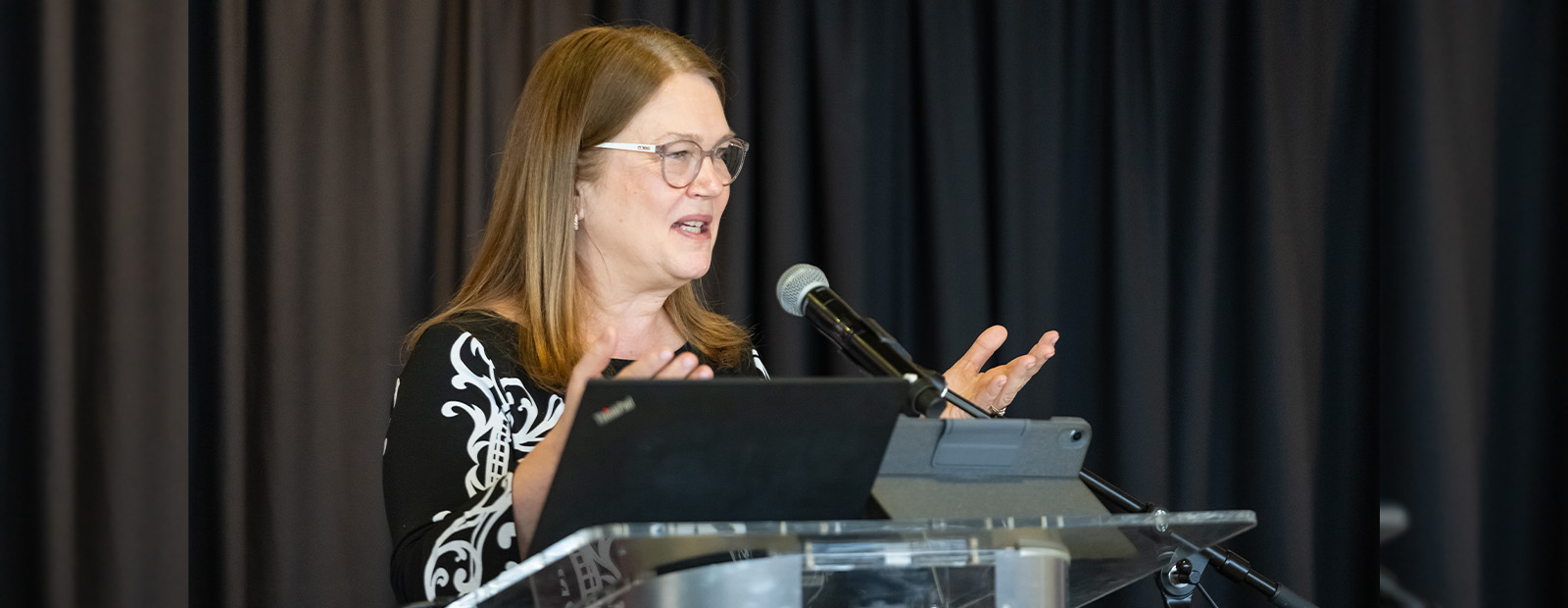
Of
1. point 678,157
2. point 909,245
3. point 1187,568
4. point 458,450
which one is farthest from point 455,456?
point 909,245

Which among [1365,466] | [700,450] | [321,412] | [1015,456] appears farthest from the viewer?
[1365,466]

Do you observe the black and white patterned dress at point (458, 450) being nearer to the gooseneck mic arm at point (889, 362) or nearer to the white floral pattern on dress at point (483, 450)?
the white floral pattern on dress at point (483, 450)

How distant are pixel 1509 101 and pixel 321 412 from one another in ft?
8.31

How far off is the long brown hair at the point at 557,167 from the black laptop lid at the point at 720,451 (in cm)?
75

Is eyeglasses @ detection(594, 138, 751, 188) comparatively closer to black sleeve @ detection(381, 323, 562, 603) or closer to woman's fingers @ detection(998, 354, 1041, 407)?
black sleeve @ detection(381, 323, 562, 603)

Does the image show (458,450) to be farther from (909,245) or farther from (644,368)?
(909,245)

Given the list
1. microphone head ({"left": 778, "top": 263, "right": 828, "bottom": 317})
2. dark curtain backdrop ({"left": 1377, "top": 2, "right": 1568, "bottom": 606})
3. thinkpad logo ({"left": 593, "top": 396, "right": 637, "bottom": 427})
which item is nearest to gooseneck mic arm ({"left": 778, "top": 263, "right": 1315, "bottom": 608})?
microphone head ({"left": 778, "top": 263, "right": 828, "bottom": 317})

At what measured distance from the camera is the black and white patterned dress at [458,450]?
51.8 inches

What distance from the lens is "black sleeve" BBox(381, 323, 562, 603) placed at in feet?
4.31

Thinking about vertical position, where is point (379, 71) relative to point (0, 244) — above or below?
above

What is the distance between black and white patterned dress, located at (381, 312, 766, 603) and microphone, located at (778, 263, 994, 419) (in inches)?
14.7

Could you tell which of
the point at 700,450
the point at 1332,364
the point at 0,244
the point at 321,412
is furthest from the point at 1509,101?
the point at 0,244

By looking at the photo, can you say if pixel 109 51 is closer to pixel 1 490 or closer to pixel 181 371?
pixel 181 371

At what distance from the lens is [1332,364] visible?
2.97 metres
